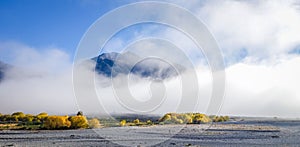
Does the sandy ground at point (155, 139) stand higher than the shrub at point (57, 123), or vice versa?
the shrub at point (57, 123)

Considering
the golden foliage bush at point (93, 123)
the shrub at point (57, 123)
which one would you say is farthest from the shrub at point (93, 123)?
the shrub at point (57, 123)

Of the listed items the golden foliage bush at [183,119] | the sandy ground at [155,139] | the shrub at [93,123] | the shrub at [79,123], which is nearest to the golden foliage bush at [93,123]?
the shrub at [93,123]

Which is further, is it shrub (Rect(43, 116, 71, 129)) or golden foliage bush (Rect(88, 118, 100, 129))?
golden foliage bush (Rect(88, 118, 100, 129))

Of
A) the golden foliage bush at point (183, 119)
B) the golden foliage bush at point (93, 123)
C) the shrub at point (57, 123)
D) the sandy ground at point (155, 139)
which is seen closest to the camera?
the sandy ground at point (155, 139)

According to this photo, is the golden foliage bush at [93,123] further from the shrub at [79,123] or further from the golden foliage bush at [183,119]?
the golden foliage bush at [183,119]

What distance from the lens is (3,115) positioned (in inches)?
2749

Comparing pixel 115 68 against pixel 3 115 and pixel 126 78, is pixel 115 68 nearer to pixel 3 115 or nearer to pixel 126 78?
pixel 126 78

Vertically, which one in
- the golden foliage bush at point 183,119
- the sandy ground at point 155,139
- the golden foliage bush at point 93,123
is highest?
the golden foliage bush at point 183,119

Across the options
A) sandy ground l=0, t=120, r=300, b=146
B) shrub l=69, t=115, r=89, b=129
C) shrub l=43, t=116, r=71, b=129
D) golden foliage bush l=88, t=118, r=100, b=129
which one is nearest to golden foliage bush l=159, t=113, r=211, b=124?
golden foliage bush l=88, t=118, r=100, b=129

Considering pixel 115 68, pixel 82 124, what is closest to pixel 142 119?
pixel 82 124

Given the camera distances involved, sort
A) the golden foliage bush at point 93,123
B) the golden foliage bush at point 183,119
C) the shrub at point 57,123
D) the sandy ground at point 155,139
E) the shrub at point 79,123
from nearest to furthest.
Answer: the sandy ground at point 155,139, the shrub at point 57,123, the golden foliage bush at point 93,123, the shrub at point 79,123, the golden foliage bush at point 183,119

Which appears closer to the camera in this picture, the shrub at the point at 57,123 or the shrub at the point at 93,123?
the shrub at the point at 57,123

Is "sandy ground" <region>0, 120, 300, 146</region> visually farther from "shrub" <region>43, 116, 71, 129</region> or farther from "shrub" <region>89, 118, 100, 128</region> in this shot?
"shrub" <region>89, 118, 100, 128</region>

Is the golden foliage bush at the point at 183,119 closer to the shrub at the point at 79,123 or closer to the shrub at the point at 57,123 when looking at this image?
the shrub at the point at 79,123
